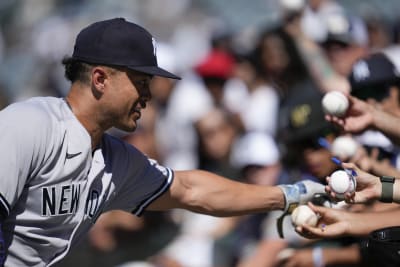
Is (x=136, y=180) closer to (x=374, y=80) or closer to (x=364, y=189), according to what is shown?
(x=364, y=189)

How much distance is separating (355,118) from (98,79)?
1482 mm

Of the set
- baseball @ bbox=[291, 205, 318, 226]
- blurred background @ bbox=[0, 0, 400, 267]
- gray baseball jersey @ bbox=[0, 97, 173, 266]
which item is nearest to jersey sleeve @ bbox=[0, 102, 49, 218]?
gray baseball jersey @ bbox=[0, 97, 173, 266]

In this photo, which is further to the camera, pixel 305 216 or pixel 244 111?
pixel 244 111

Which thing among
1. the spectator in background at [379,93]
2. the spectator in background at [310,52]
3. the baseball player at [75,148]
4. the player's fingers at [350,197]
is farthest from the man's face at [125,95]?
the spectator in background at [310,52]

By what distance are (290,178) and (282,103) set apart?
5.65 feet

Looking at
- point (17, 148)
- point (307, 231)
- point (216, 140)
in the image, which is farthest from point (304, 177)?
point (17, 148)

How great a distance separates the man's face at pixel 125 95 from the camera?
14.6 feet

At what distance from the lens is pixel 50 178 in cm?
427

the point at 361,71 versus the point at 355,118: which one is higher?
the point at 361,71

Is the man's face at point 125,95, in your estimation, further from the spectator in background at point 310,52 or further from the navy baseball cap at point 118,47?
the spectator in background at point 310,52

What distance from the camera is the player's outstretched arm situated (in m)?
5.02

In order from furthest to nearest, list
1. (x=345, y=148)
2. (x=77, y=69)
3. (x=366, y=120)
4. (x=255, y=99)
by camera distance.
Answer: (x=255, y=99), (x=345, y=148), (x=366, y=120), (x=77, y=69)

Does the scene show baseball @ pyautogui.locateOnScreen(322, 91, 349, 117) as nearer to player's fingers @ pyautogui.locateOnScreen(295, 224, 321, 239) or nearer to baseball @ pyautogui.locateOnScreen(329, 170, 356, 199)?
baseball @ pyautogui.locateOnScreen(329, 170, 356, 199)

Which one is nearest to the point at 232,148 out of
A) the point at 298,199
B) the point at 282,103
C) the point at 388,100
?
the point at 282,103
